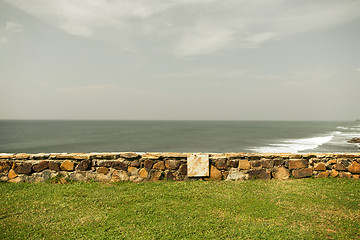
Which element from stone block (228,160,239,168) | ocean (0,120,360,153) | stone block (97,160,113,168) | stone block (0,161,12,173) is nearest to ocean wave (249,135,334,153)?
ocean (0,120,360,153)

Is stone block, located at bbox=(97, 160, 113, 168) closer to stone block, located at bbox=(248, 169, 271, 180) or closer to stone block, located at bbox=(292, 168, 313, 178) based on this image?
stone block, located at bbox=(248, 169, 271, 180)

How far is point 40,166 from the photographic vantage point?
6.60 m

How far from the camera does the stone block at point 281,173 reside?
6.90m

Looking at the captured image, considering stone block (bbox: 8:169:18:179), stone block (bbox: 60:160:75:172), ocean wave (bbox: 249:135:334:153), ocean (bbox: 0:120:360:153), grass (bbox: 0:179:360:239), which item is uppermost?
stone block (bbox: 60:160:75:172)

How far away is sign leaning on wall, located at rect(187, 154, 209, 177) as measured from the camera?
262 inches

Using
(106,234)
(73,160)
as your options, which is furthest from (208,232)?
(73,160)

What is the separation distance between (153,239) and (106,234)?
825 millimetres

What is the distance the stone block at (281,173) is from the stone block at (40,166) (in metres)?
6.83

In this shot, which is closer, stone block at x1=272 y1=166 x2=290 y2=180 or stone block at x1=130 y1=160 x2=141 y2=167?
stone block at x1=130 y1=160 x2=141 y2=167

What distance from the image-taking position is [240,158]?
691 cm

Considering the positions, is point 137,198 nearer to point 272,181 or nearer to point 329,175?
point 272,181

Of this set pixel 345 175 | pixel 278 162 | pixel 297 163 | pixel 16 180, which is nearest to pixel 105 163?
pixel 16 180

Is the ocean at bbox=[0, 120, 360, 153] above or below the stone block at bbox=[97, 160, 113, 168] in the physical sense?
below

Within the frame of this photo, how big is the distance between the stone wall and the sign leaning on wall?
142 mm
